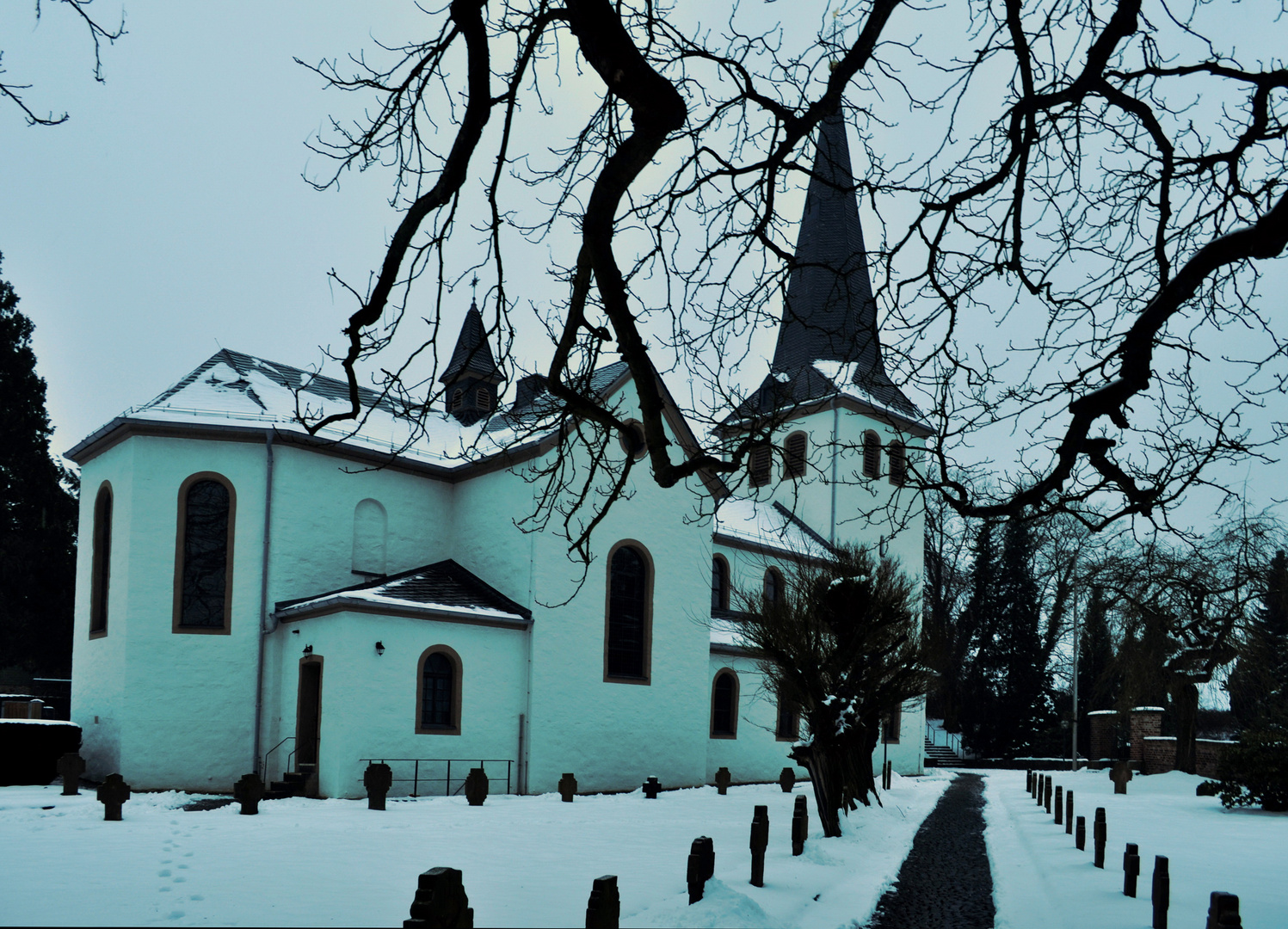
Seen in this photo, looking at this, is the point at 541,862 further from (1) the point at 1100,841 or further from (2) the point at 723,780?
(2) the point at 723,780

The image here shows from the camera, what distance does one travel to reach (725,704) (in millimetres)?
27281

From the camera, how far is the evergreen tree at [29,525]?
32.1 m

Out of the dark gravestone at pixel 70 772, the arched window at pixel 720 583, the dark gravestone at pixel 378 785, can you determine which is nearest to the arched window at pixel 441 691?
the dark gravestone at pixel 378 785

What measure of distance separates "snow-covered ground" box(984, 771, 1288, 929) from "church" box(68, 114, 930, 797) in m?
6.60

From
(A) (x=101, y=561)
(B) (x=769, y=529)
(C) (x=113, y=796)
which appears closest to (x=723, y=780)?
(B) (x=769, y=529)

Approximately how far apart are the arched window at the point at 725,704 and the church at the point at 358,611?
1.28 metres

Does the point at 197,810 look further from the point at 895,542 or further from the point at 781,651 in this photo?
the point at 895,542

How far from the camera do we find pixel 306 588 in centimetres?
2155

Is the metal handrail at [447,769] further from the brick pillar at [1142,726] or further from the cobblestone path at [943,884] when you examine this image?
the brick pillar at [1142,726]

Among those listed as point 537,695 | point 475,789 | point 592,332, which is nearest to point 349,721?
point 475,789

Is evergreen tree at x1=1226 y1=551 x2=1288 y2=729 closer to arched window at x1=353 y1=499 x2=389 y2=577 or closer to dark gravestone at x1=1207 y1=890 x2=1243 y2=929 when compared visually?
dark gravestone at x1=1207 y1=890 x2=1243 y2=929

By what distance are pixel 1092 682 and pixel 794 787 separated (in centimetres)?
2686

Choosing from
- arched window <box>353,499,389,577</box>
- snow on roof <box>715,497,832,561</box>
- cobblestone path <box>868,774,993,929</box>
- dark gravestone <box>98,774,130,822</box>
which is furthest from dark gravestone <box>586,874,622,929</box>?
snow on roof <box>715,497,832,561</box>

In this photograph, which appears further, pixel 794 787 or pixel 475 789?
pixel 794 787
